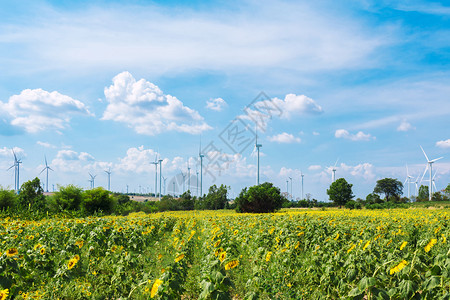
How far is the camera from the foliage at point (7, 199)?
38.2 m

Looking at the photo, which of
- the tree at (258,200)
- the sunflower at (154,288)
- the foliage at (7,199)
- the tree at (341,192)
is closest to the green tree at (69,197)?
the foliage at (7,199)

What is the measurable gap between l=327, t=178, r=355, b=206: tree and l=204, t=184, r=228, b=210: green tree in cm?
2506

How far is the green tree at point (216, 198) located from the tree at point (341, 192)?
987 inches

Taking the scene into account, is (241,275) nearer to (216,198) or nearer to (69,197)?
(69,197)

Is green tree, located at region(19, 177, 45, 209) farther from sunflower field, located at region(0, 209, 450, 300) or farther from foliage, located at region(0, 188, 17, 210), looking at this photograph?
sunflower field, located at region(0, 209, 450, 300)

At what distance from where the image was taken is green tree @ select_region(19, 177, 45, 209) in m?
41.5

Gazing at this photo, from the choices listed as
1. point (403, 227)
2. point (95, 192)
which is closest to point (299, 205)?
A: point (95, 192)

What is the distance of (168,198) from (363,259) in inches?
2773

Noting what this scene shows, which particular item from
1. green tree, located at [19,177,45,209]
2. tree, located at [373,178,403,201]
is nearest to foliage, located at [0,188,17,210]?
green tree, located at [19,177,45,209]

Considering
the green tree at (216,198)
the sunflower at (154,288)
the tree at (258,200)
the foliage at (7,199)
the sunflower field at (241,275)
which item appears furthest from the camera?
the green tree at (216,198)

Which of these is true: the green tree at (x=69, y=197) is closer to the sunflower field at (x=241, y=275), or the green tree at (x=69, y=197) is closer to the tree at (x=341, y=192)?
the sunflower field at (x=241, y=275)

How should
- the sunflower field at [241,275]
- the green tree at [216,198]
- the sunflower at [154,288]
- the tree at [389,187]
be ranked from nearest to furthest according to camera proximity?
1. the sunflower at [154,288]
2. the sunflower field at [241,275]
3. the green tree at [216,198]
4. the tree at [389,187]

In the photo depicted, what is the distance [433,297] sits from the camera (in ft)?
15.9

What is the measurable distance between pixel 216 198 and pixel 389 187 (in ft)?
231
